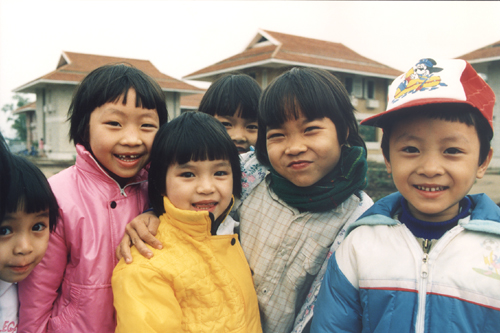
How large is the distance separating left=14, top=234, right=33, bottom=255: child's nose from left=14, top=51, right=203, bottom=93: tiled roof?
17.7 meters

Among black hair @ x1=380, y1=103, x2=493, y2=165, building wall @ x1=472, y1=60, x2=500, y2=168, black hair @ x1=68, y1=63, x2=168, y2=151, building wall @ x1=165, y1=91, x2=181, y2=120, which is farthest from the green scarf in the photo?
building wall @ x1=165, y1=91, x2=181, y2=120

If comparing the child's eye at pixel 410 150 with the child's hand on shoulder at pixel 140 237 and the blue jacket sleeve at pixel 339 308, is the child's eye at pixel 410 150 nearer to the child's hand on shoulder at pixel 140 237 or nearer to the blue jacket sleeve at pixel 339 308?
the blue jacket sleeve at pixel 339 308

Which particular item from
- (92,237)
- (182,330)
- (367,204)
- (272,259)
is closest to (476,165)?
(367,204)

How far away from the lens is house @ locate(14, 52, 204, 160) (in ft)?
62.2

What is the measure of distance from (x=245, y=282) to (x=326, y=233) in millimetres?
405

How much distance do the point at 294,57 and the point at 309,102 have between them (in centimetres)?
1584

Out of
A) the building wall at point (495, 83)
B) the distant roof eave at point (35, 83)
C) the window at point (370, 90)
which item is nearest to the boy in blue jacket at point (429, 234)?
the building wall at point (495, 83)

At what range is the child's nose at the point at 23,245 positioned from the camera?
1307mm

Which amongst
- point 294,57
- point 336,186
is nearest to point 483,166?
point 336,186

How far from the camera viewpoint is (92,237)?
4.91ft

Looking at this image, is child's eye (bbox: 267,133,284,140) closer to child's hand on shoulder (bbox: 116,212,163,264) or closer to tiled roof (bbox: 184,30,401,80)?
child's hand on shoulder (bbox: 116,212,163,264)

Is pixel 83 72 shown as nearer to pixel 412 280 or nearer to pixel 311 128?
pixel 311 128

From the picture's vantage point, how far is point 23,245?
1312mm

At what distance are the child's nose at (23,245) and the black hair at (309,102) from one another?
103 cm
